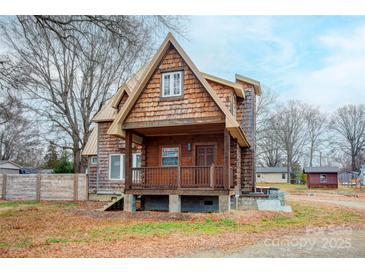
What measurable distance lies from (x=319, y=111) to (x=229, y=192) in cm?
466

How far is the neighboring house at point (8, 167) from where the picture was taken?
28.8 m

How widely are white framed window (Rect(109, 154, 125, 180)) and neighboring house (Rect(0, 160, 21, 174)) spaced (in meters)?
17.4

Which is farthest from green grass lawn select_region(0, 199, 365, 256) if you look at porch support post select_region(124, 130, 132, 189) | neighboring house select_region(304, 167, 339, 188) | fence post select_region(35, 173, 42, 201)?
neighboring house select_region(304, 167, 339, 188)

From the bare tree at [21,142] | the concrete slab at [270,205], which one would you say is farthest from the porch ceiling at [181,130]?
the bare tree at [21,142]

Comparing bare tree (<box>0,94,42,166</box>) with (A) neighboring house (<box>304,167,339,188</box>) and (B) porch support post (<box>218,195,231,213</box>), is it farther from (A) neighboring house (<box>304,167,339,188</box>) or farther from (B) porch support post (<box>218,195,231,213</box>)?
(A) neighboring house (<box>304,167,339,188</box>)

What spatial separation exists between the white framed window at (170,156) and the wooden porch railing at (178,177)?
71 cm

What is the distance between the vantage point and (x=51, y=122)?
20219mm

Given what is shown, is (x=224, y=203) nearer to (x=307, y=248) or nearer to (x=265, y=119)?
(x=307, y=248)

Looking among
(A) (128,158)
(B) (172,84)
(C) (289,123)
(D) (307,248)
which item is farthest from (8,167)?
(D) (307,248)

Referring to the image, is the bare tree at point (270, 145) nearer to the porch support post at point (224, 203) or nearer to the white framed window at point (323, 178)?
the porch support post at point (224, 203)

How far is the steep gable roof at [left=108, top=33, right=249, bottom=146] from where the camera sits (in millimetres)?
9602

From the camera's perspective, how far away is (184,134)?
1219 centimetres
